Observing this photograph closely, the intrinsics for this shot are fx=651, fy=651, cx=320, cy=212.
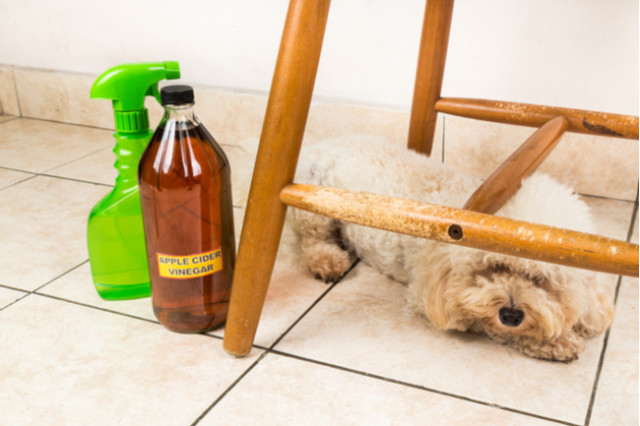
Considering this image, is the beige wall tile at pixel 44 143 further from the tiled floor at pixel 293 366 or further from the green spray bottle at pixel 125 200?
the green spray bottle at pixel 125 200

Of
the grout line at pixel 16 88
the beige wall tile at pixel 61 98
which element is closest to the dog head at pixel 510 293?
the beige wall tile at pixel 61 98

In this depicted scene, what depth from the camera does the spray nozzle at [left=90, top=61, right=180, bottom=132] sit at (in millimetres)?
932

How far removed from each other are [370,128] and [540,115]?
0.59 meters

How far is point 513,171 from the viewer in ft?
3.05

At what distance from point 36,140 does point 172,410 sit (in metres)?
1.33

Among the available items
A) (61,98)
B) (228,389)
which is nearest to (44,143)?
(61,98)

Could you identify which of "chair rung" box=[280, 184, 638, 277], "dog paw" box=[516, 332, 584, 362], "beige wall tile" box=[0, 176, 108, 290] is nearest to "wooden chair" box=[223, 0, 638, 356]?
"chair rung" box=[280, 184, 638, 277]

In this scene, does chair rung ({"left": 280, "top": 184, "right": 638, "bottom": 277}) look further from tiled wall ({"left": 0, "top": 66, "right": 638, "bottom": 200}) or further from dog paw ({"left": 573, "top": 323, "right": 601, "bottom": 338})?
tiled wall ({"left": 0, "top": 66, "right": 638, "bottom": 200})

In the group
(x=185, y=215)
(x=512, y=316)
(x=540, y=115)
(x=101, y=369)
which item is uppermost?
(x=540, y=115)

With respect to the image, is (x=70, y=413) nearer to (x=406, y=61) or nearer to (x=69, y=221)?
(x=69, y=221)

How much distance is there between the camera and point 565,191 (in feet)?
3.17

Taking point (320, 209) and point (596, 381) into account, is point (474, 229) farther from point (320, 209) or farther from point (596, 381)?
point (596, 381)

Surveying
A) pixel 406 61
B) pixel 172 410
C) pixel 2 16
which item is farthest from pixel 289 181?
pixel 2 16

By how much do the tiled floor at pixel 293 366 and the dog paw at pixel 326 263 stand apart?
0.02 metres
